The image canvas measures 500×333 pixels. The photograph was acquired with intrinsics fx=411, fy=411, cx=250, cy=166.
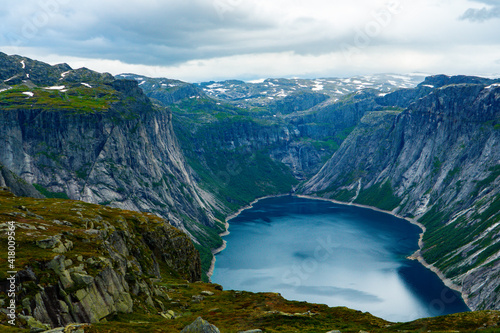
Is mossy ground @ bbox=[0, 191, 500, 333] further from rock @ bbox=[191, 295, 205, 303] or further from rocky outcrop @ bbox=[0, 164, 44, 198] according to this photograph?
rocky outcrop @ bbox=[0, 164, 44, 198]

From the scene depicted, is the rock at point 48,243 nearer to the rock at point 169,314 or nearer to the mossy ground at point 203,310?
the mossy ground at point 203,310

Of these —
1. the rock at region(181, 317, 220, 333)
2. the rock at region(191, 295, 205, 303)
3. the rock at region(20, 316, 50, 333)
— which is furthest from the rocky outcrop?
the rock at region(181, 317, 220, 333)

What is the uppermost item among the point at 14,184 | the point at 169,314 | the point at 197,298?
the point at 14,184

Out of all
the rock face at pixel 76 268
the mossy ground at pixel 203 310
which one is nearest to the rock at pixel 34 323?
the rock face at pixel 76 268

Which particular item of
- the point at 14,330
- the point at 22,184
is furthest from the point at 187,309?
the point at 22,184

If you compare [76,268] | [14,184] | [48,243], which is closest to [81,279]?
[76,268]

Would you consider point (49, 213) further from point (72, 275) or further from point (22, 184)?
point (22, 184)

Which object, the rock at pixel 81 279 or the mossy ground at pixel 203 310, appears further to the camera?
the rock at pixel 81 279

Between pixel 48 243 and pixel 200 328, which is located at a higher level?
pixel 48 243

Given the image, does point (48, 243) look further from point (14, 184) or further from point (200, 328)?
point (14, 184)

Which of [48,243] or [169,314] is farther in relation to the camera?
[169,314]

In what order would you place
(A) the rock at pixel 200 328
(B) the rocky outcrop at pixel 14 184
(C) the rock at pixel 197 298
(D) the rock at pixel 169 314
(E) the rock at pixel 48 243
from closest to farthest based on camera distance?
(A) the rock at pixel 200 328, (E) the rock at pixel 48 243, (D) the rock at pixel 169 314, (C) the rock at pixel 197 298, (B) the rocky outcrop at pixel 14 184
